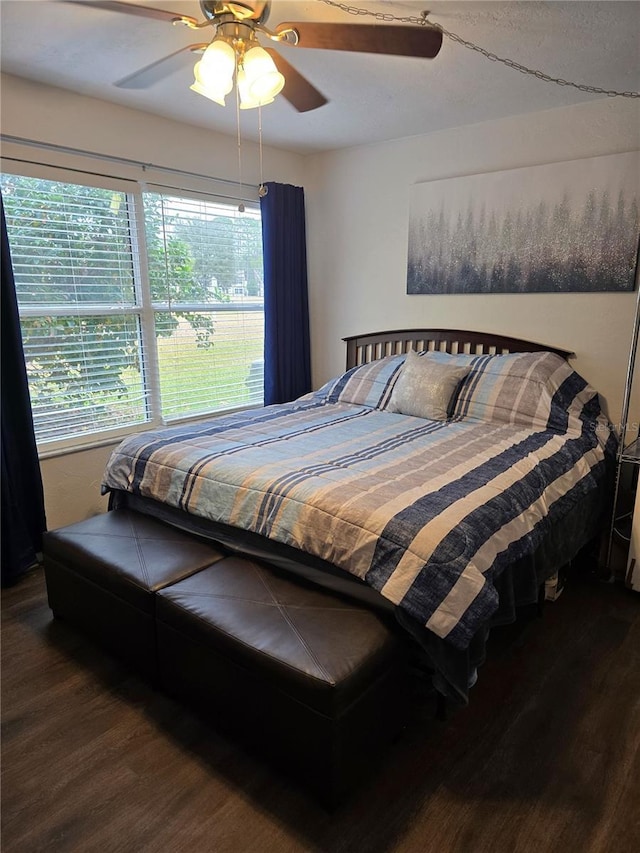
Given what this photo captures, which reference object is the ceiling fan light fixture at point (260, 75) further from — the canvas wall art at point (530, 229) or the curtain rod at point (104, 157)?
the canvas wall art at point (530, 229)

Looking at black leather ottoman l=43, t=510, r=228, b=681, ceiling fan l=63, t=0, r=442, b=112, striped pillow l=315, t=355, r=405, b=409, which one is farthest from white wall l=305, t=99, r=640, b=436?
black leather ottoman l=43, t=510, r=228, b=681

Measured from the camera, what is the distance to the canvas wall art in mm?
2807

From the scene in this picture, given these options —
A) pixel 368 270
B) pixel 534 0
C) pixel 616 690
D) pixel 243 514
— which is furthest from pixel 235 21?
pixel 616 690

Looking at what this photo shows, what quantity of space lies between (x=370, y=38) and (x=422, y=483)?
1480 millimetres

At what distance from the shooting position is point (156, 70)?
78.5 inches

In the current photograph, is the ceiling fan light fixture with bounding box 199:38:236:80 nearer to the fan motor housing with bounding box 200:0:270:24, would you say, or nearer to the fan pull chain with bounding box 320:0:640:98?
the fan motor housing with bounding box 200:0:270:24

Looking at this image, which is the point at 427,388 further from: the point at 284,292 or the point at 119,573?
the point at 119,573

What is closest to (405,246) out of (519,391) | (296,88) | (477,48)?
(519,391)

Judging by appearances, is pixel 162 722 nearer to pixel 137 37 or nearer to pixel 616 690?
pixel 616 690

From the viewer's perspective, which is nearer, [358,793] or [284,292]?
[358,793]

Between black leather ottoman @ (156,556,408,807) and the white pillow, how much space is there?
1476 millimetres

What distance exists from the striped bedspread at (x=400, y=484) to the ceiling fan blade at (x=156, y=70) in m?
1.48

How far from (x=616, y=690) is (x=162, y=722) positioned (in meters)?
1.63

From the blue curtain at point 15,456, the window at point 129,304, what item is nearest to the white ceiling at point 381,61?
the window at point 129,304
